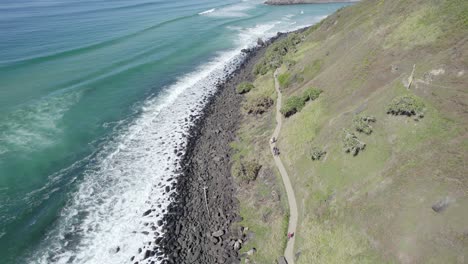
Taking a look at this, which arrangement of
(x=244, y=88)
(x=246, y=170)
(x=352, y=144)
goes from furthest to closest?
(x=244, y=88)
(x=246, y=170)
(x=352, y=144)

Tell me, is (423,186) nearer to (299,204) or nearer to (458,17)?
(299,204)

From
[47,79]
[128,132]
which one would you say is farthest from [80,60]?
[128,132]

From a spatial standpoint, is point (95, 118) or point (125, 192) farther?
point (95, 118)

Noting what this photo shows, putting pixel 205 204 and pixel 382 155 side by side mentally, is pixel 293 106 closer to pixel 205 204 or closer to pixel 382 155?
pixel 382 155

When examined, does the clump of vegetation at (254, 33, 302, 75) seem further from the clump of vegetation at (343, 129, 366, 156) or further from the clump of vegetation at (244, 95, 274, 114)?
Answer: the clump of vegetation at (343, 129, 366, 156)

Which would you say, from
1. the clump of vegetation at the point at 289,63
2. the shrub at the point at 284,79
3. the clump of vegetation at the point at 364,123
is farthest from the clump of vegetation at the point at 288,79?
the clump of vegetation at the point at 364,123

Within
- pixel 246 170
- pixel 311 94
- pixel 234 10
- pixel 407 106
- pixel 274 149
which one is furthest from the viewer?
pixel 234 10

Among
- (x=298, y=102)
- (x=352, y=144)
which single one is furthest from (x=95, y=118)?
(x=352, y=144)

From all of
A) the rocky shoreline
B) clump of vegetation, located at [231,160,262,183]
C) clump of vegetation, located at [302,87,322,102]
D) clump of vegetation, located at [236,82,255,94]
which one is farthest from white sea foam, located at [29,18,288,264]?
clump of vegetation, located at [302,87,322,102]
